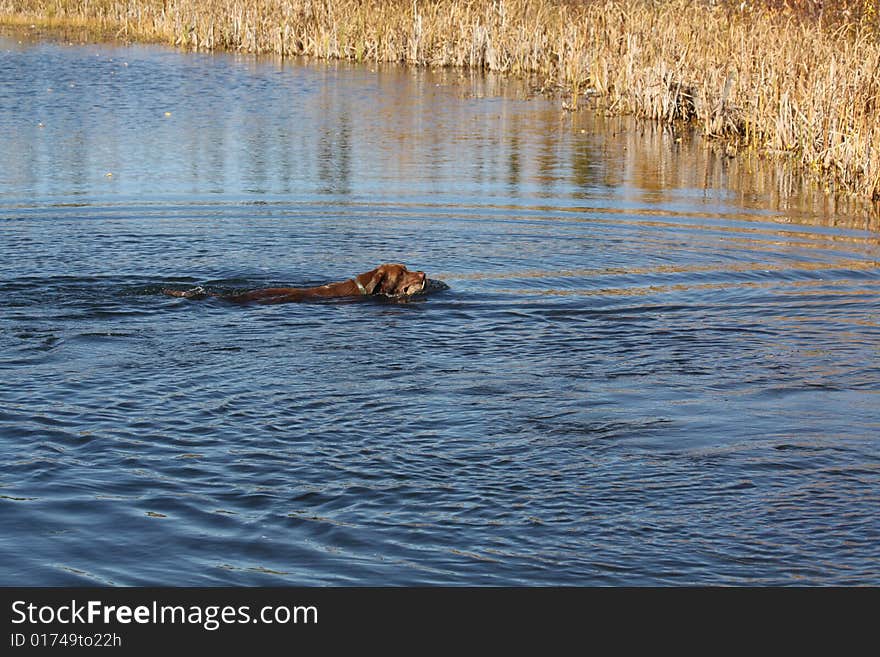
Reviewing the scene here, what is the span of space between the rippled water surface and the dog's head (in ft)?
0.82

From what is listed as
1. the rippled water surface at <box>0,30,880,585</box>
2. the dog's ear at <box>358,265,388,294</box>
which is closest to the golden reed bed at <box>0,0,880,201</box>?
the rippled water surface at <box>0,30,880,585</box>

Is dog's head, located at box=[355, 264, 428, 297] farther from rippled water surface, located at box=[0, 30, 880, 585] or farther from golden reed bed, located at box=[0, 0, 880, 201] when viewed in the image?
golden reed bed, located at box=[0, 0, 880, 201]

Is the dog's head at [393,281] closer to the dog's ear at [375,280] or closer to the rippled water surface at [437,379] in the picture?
the dog's ear at [375,280]

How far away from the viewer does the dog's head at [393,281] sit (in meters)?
10.4

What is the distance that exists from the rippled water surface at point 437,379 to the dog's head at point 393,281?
250 millimetres

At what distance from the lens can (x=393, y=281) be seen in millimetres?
10406

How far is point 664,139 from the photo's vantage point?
2091 cm

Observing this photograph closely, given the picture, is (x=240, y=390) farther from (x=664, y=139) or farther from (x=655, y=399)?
(x=664, y=139)

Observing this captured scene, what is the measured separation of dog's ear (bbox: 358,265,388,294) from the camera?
411 inches

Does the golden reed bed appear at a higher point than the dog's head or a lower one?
higher

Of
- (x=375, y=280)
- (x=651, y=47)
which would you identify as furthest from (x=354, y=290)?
(x=651, y=47)
